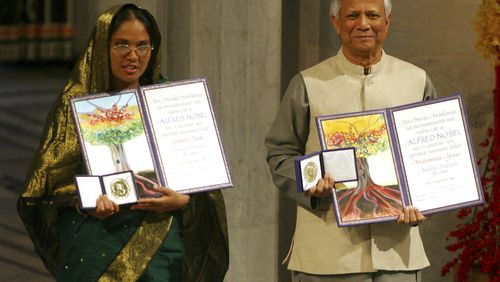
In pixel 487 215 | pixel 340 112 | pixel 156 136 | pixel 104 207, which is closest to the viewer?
pixel 104 207

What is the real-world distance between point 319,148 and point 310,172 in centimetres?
21

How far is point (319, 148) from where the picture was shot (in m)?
5.05

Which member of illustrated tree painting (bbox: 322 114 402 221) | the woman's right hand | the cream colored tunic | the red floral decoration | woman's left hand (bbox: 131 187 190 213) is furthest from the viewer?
Answer: the red floral decoration

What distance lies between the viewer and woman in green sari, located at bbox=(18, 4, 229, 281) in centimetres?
485

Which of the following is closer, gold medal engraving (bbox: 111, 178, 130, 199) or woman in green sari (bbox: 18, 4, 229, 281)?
gold medal engraving (bbox: 111, 178, 130, 199)

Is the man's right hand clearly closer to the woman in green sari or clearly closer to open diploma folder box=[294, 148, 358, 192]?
open diploma folder box=[294, 148, 358, 192]

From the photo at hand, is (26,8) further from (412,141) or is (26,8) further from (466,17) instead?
(412,141)

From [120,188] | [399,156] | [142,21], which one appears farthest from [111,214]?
[399,156]

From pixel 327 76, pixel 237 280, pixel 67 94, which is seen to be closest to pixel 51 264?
pixel 67 94

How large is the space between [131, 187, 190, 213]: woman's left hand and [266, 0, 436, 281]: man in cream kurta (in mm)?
437

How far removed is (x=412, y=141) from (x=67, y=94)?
1.14 meters

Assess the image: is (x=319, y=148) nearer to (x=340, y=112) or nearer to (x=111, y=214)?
(x=340, y=112)

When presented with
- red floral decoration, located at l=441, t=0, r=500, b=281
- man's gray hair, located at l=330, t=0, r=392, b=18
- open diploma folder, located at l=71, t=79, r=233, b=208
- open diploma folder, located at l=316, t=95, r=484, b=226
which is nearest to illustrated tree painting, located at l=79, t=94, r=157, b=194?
open diploma folder, located at l=71, t=79, r=233, b=208

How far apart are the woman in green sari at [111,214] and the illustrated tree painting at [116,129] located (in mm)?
71
